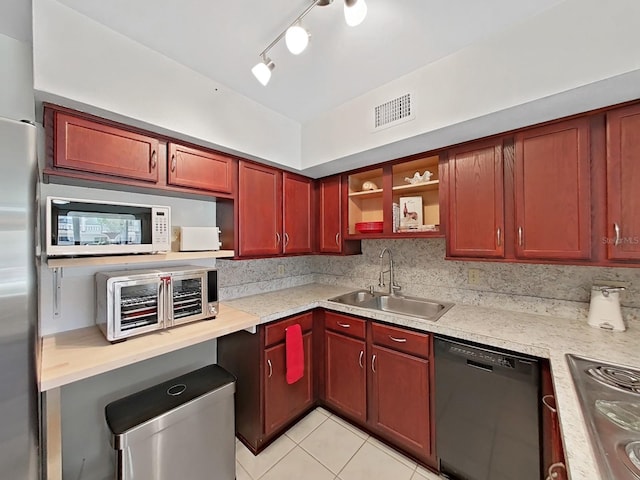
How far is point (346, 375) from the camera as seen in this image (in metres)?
2.01

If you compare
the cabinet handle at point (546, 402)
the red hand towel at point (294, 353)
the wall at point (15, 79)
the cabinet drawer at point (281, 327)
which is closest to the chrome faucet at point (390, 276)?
the cabinet drawer at point (281, 327)

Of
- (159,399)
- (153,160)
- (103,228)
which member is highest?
(153,160)

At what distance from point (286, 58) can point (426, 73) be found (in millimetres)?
841

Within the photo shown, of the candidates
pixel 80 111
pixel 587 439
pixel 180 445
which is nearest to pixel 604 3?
pixel 587 439

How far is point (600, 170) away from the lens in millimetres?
1321

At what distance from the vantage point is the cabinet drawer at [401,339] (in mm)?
1628

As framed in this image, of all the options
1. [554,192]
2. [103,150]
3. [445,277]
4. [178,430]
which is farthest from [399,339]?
[103,150]

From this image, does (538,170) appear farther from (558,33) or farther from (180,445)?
(180,445)

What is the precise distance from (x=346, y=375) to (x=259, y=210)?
147 centimetres

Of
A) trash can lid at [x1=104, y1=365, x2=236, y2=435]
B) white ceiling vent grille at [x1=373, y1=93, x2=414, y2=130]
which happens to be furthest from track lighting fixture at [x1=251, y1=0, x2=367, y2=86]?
trash can lid at [x1=104, y1=365, x2=236, y2=435]

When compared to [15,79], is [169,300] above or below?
below

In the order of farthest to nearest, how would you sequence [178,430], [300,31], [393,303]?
[393,303] < [178,430] < [300,31]

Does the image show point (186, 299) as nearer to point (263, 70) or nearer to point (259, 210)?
point (259, 210)

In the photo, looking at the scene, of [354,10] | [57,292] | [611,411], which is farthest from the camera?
[57,292]
